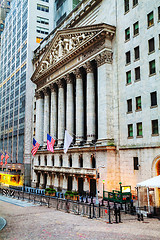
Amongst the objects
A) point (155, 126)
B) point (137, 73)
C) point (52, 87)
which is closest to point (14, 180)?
point (52, 87)

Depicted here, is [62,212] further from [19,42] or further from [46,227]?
[19,42]

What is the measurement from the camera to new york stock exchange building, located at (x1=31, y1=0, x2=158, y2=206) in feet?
131

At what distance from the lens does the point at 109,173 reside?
39.7 metres

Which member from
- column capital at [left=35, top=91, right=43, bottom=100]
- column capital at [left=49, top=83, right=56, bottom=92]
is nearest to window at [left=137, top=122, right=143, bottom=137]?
column capital at [left=49, top=83, right=56, bottom=92]

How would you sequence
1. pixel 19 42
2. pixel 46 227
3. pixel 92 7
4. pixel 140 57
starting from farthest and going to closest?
pixel 19 42
pixel 92 7
pixel 140 57
pixel 46 227

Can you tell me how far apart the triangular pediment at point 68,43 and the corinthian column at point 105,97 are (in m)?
3.98

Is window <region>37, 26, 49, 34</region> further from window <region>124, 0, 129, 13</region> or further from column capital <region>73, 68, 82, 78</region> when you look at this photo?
window <region>124, 0, 129, 13</region>

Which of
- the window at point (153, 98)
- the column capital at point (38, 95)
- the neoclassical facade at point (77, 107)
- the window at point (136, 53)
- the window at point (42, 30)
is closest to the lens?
the window at point (153, 98)

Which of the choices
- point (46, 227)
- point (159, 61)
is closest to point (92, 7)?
point (159, 61)

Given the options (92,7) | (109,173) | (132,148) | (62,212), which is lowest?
(62,212)

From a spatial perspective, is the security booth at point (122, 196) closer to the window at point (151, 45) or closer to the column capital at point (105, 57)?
the window at point (151, 45)

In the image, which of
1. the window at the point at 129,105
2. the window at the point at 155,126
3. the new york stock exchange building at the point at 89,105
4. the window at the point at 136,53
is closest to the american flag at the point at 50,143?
the new york stock exchange building at the point at 89,105

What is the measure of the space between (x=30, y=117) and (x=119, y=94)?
3952 centimetres

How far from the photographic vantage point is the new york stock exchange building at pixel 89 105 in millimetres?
40031
